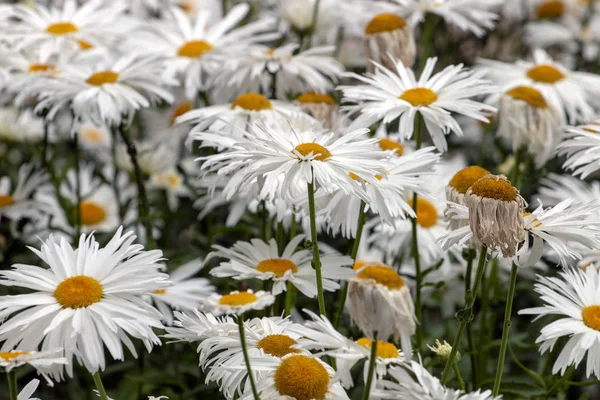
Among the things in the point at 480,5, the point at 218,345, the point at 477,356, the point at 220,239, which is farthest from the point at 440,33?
the point at 218,345

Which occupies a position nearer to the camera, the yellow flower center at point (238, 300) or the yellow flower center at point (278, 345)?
the yellow flower center at point (238, 300)

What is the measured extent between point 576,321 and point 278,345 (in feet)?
1.15

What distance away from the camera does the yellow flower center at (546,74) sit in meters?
1.56

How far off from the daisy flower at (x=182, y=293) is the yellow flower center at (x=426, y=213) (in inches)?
14.4

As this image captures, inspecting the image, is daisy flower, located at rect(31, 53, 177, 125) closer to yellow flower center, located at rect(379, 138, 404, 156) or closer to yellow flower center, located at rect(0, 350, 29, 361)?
yellow flower center, located at rect(379, 138, 404, 156)

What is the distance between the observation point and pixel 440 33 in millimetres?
2412

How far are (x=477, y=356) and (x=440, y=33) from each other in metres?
1.38

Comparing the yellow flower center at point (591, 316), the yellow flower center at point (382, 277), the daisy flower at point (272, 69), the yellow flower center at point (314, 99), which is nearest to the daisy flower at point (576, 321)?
the yellow flower center at point (591, 316)

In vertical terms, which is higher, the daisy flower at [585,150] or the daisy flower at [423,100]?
the daisy flower at [423,100]

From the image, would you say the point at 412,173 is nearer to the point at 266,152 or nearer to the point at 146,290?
the point at 266,152

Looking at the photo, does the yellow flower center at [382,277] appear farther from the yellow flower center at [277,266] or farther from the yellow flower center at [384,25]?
the yellow flower center at [384,25]

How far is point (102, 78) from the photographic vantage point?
1.35 m

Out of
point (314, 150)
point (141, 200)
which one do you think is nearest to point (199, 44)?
point (141, 200)

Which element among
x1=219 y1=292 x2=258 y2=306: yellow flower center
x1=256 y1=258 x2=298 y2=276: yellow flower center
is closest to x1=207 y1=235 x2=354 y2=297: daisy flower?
x1=256 y1=258 x2=298 y2=276: yellow flower center
